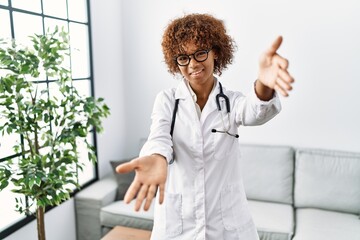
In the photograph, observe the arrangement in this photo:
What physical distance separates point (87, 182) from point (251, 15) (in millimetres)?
1992

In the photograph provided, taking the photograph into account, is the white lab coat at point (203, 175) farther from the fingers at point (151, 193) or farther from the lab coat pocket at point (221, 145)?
the fingers at point (151, 193)

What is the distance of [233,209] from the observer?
1.18 m

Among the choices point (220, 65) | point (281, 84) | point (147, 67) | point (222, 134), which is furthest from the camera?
point (147, 67)

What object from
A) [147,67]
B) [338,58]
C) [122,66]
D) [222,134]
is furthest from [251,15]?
[222,134]

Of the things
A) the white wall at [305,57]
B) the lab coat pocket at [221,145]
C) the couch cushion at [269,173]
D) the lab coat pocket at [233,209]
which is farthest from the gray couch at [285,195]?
the lab coat pocket at [221,145]

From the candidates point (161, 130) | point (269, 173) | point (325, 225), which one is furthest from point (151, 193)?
point (269, 173)

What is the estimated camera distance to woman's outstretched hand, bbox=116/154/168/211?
0.80 m

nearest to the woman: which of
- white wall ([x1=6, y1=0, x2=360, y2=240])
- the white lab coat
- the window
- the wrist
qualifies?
the white lab coat

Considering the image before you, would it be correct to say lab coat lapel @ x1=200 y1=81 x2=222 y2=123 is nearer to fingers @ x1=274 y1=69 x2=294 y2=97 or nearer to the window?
fingers @ x1=274 y1=69 x2=294 y2=97

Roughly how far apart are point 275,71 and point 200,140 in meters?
0.39

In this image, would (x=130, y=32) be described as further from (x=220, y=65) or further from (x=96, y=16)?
(x=220, y=65)

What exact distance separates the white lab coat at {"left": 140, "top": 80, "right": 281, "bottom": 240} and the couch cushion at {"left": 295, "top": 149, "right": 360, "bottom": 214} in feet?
5.12

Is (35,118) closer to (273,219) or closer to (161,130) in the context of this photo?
(161,130)

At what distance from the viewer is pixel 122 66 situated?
328 cm
